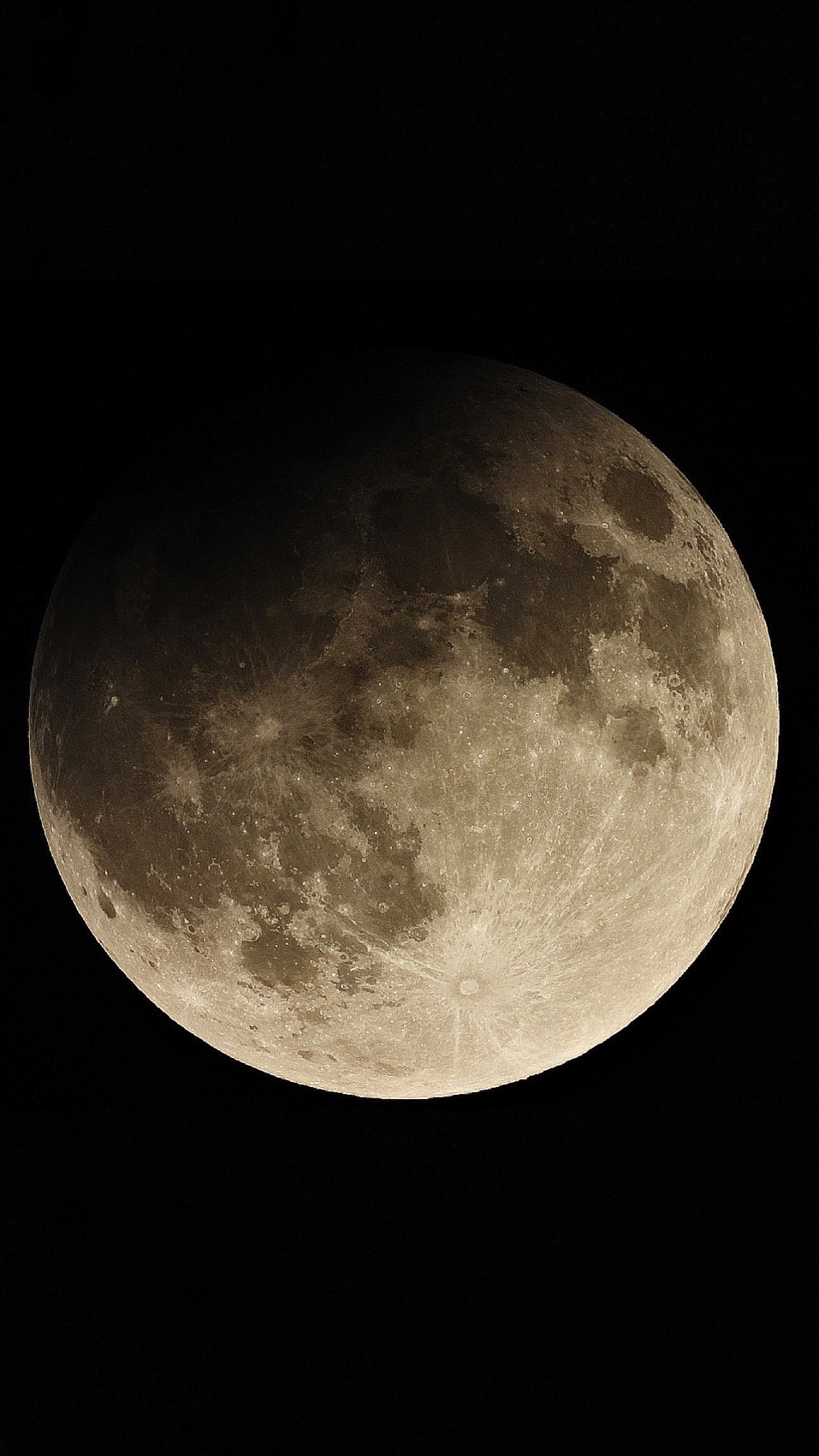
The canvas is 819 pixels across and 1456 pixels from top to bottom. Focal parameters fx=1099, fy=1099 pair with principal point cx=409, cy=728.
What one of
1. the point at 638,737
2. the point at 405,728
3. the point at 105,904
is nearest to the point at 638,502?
the point at 638,737

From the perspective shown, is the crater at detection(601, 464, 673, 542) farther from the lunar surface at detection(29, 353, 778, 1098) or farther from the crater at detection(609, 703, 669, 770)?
the crater at detection(609, 703, 669, 770)

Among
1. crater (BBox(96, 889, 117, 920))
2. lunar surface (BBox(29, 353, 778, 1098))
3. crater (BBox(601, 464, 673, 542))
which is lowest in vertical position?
crater (BBox(96, 889, 117, 920))

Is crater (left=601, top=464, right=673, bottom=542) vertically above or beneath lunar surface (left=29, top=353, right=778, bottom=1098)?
above

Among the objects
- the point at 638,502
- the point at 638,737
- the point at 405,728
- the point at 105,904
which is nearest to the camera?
the point at 405,728

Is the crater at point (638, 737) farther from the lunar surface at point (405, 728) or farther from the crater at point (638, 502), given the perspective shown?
the crater at point (638, 502)

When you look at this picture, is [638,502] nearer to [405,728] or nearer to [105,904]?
[405,728]

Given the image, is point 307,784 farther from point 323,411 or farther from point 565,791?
point 323,411

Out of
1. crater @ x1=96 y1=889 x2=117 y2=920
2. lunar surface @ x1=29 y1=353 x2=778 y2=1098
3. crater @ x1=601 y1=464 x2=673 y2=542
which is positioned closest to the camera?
lunar surface @ x1=29 y1=353 x2=778 y2=1098

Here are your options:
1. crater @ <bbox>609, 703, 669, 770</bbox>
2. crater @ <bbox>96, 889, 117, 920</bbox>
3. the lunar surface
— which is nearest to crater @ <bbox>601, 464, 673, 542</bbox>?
the lunar surface

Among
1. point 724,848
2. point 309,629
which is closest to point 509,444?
point 309,629
